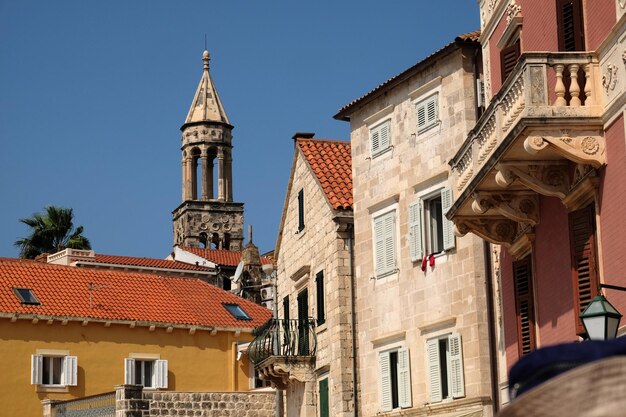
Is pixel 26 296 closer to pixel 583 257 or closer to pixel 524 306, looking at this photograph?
pixel 524 306

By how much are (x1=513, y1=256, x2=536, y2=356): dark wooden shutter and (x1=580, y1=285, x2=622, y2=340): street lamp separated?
8383 mm

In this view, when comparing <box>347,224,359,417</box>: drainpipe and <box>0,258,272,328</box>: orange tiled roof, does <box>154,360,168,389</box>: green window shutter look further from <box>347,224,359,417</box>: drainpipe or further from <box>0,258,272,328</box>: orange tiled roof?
<box>347,224,359,417</box>: drainpipe

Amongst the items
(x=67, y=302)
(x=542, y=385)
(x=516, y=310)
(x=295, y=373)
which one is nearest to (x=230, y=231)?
(x=67, y=302)

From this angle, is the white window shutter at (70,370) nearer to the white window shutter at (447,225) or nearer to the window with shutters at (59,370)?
the window with shutters at (59,370)

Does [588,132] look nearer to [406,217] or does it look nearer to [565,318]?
[565,318]

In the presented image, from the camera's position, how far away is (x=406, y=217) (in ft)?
91.6

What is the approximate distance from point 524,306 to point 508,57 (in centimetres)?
400

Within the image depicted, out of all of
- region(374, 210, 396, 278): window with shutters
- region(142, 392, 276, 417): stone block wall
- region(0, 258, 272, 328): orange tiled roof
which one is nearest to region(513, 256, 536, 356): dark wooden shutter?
region(374, 210, 396, 278): window with shutters

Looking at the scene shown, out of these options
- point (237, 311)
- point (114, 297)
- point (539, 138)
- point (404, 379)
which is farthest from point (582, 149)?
point (237, 311)

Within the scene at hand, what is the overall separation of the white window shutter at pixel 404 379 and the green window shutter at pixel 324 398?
4074 millimetres

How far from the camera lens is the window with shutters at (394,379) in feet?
89.7

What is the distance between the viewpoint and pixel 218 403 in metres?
42.6

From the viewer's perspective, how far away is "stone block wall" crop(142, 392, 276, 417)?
4153 centimetres

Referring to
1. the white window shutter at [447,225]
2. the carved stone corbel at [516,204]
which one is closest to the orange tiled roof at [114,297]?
the white window shutter at [447,225]
